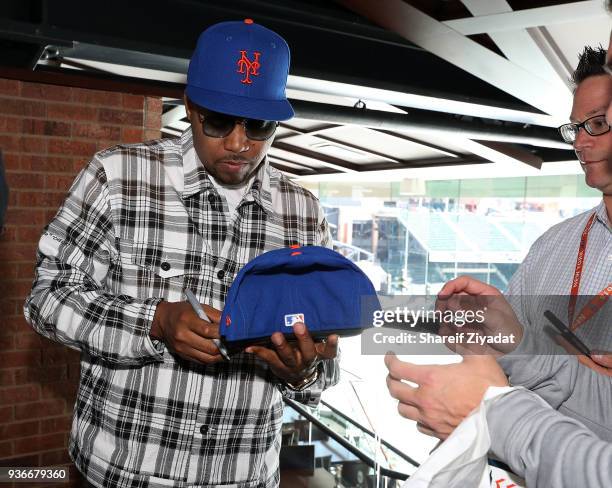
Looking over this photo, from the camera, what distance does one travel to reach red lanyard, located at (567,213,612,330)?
1.45 m

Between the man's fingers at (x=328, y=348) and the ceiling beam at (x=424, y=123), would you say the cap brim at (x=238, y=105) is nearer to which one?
the man's fingers at (x=328, y=348)

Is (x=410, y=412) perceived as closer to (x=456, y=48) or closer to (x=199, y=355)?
(x=199, y=355)

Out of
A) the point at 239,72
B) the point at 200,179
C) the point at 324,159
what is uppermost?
the point at 324,159

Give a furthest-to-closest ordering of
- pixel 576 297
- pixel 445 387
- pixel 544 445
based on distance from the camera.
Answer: pixel 576 297, pixel 445 387, pixel 544 445

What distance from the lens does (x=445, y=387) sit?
0.99m

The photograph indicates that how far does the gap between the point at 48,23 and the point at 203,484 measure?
253 centimetres

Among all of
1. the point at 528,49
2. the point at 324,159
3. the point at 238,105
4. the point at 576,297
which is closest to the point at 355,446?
the point at 528,49

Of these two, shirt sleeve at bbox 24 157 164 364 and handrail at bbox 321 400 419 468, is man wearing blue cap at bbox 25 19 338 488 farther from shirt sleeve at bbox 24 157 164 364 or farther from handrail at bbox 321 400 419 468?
handrail at bbox 321 400 419 468

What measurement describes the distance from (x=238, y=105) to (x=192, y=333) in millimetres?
557

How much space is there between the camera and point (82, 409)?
60.7 inches

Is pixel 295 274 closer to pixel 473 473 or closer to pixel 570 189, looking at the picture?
pixel 473 473

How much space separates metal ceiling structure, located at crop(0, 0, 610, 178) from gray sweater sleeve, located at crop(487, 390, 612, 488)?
107 inches

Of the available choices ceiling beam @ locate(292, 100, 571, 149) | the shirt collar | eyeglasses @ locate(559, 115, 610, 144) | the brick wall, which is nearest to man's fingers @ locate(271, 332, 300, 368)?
the shirt collar

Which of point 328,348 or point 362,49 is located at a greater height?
point 362,49
